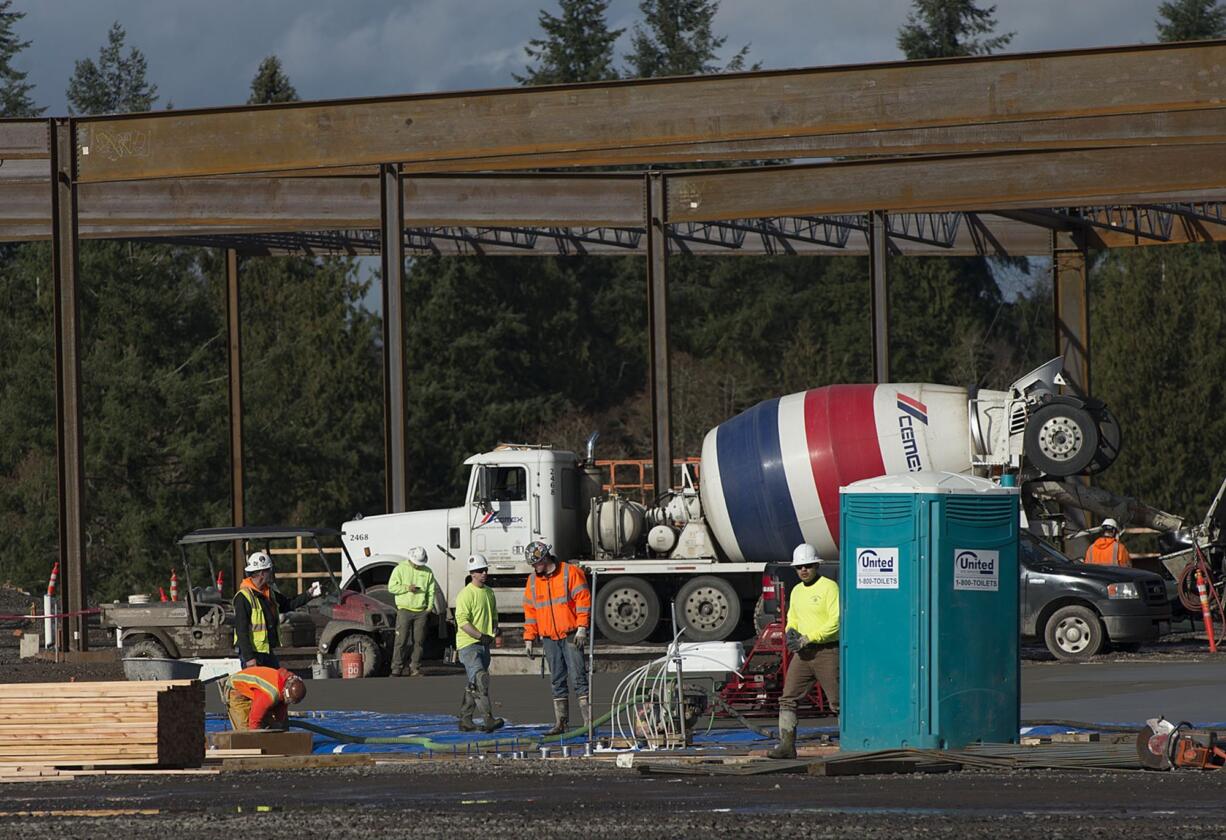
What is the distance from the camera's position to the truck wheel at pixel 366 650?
2400 centimetres

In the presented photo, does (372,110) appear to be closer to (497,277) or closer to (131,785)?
(131,785)

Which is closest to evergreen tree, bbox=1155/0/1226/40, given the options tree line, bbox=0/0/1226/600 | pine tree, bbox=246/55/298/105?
tree line, bbox=0/0/1226/600

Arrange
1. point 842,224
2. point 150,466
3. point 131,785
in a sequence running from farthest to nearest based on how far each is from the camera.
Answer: point 150,466 → point 842,224 → point 131,785

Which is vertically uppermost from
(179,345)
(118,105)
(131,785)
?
(118,105)

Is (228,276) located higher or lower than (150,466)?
higher

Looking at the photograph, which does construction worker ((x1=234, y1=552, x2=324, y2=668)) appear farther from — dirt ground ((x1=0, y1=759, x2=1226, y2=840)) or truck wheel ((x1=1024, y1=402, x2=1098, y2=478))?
truck wheel ((x1=1024, y1=402, x2=1098, y2=478))

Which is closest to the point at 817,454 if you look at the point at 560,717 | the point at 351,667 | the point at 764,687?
the point at 351,667

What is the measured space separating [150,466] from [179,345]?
12.7ft

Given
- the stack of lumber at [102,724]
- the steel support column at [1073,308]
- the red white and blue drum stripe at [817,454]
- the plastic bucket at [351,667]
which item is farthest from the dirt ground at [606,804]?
the steel support column at [1073,308]

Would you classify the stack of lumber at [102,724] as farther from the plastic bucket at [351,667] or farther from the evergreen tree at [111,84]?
the evergreen tree at [111,84]

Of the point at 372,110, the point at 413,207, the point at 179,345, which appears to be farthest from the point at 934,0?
the point at 372,110

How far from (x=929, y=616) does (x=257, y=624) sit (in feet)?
18.1

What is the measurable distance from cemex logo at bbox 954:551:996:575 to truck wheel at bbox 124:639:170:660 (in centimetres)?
1254

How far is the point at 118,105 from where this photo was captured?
290 ft
